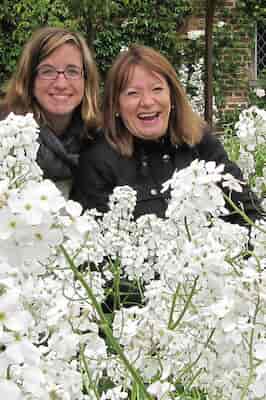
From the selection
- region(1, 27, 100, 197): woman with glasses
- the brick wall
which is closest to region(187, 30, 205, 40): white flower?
the brick wall

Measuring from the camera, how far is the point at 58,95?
302cm

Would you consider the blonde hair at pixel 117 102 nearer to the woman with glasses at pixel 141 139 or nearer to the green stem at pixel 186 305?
the woman with glasses at pixel 141 139

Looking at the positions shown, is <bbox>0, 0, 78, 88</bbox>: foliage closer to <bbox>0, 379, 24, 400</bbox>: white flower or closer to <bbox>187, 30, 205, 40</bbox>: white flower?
<bbox>187, 30, 205, 40</bbox>: white flower

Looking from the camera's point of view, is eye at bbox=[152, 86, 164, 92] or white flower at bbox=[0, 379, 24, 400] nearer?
white flower at bbox=[0, 379, 24, 400]

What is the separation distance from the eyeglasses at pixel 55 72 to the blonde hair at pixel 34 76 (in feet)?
0.12

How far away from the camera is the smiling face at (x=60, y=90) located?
9.87ft

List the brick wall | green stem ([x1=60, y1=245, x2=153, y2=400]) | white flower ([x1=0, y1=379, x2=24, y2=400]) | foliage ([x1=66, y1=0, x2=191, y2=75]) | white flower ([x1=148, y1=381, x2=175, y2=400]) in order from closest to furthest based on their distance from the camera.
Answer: white flower ([x1=0, y1=379, x2=24, y2=400])
green stem ([x1=60, y1=245, x2=153, y2=400])
white flower ([x1=148, y1=381, x2=175, y2=400])
foliage ([x1=66, y1=0, x2=191, y2=75])
the brick wall

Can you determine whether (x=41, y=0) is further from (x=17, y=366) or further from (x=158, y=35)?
(x=17, y=366)

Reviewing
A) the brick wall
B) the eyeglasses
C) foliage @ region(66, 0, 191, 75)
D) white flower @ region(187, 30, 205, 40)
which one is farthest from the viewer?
the brick wall

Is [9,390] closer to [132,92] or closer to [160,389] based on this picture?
[160,389]

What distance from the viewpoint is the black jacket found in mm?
3053

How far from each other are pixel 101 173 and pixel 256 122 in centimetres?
73

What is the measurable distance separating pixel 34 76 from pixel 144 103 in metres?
0.45

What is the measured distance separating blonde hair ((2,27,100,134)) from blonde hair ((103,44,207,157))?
0.21 feet
